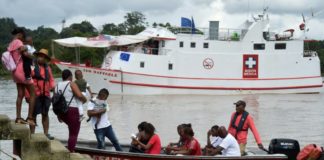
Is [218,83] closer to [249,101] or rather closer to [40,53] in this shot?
[249,101]

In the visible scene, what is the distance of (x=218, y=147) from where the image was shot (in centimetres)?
1005

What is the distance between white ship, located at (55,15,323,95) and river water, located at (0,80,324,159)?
96 cm

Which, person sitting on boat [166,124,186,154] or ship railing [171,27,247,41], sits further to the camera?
ship railing [171,27,247,41]

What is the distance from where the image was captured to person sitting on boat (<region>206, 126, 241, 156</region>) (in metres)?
9.88

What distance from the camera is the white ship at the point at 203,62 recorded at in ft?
124

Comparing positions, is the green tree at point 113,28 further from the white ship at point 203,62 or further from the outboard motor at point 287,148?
the outboard motor at point 287,148

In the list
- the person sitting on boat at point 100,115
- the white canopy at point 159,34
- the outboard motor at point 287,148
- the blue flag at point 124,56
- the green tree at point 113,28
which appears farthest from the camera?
the green tree at point 113,28

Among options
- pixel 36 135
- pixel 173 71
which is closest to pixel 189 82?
pixel 173 71

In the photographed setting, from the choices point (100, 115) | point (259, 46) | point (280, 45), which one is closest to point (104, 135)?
point (100, 115)

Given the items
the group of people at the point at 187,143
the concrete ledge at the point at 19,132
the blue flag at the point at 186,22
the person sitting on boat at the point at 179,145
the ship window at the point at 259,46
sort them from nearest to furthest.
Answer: the concrete ledge at the point at 19,132, the group of people at the point at 187,143, the person sitting on boat at the point at 179,145, the blue flag at the point at 186,22, the ship window at the point at 259,46

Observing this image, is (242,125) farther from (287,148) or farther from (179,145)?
(179,145)

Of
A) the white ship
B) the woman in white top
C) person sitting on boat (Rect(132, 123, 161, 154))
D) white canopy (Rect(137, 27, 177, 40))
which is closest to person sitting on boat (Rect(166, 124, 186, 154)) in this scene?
person sitting on boat (Rect(132, 123, 161, 154))

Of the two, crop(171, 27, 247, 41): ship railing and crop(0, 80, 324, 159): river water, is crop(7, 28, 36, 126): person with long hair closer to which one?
crop(0, 80, 324, 159): river water

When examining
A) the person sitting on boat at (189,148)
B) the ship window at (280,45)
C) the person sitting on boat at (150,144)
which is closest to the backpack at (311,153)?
the person sitting on boat at (189,148)
